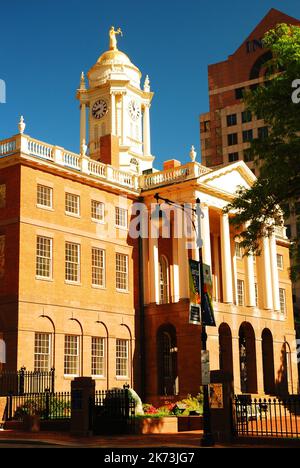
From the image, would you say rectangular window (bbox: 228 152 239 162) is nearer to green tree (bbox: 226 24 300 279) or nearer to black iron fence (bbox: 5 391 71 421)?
black iron fence (bbox: 5 391 71 421)

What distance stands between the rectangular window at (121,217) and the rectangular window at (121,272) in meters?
1.97

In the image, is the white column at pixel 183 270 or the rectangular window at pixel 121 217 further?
the rectangular window at pixel 121 217

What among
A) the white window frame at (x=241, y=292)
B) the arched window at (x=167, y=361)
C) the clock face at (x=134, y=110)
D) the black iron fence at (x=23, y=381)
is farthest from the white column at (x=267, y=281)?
the clock face at (x=134, y=110)

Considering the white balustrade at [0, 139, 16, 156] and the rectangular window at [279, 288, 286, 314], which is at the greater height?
the white balustrade at [0, 139, 16, 156]

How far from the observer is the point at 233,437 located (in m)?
23.3

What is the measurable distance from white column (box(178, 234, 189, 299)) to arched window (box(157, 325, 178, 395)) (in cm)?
279

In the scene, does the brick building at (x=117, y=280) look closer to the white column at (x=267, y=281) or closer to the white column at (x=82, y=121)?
the white column at (x=267, y=281)

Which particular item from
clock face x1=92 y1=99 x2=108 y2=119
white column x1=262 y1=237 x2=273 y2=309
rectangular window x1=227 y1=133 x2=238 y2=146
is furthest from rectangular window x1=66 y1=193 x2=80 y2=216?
rectangular window x1=227 y1=133 x2=238 y2=146

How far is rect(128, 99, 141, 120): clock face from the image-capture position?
63.1 meters

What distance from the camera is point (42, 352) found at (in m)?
37.2

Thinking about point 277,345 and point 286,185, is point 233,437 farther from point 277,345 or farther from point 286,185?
point 277,345

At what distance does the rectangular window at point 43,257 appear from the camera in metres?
38.2
